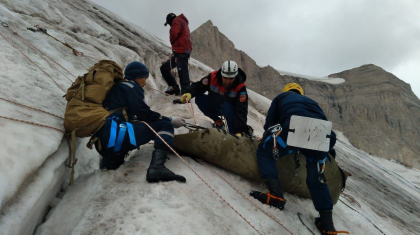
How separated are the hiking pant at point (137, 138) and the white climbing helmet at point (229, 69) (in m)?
1.74

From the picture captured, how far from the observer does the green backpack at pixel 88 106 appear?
9.37ft

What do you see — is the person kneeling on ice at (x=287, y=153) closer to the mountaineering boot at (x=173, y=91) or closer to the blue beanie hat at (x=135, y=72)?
the blue beanie hat at (x=135, y=72)

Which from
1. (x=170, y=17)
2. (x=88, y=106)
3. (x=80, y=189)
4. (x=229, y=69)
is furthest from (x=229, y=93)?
(x=170, y=17)

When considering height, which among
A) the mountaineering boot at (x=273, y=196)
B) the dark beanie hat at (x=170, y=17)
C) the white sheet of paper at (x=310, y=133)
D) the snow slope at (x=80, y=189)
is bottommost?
the snow slope at (x=80, y=189)

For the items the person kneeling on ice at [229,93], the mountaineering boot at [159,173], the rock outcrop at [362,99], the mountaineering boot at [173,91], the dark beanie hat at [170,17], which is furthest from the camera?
the rock outcrop at [362,99]

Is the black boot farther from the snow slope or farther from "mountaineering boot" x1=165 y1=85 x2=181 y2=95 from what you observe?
"mountaineering boot" x1=165 y1=85 x2=181 y2=95

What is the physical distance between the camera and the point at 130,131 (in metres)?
3.01

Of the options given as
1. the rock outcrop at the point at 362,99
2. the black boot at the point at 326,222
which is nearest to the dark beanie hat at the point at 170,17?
the black boot at the point at 326,222

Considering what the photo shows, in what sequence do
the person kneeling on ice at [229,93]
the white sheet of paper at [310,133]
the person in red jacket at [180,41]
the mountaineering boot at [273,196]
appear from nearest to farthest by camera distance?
the white sheet of paper at [310,133] → the mountaineering boot at [273,196] → the person kneeling on ice at [229,93] → the person in red jacket at [180,41]

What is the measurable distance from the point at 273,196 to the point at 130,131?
2064 mm

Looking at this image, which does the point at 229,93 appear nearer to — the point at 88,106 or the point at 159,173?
the point at 159,173

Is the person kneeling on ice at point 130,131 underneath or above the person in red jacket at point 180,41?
underneath

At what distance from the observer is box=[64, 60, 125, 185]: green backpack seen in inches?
112

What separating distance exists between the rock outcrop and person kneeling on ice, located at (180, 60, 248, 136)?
31.8m
